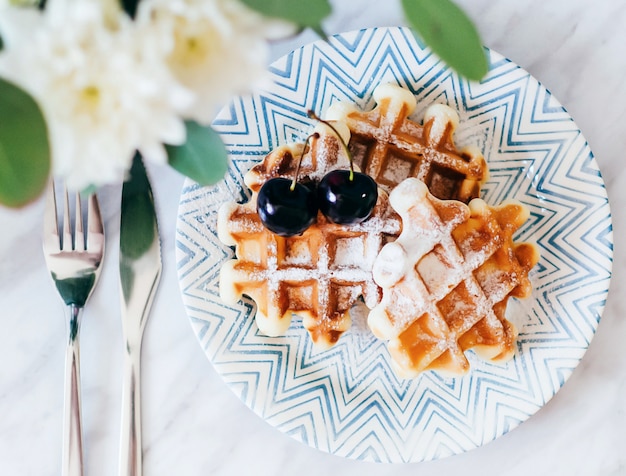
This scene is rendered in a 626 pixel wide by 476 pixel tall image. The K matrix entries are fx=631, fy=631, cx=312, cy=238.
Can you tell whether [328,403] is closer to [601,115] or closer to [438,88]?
[438,88]

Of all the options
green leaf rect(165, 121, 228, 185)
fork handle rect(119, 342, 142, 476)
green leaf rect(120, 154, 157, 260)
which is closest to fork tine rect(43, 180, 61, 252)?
green leaf rect(120, 154, 157, 260)

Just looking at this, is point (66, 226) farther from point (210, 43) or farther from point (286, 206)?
point (210, 43)

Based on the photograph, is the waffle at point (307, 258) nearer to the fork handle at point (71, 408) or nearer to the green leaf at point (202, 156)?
the fork handle at point (71, 408)

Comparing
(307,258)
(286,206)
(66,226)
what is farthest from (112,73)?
(66,226)

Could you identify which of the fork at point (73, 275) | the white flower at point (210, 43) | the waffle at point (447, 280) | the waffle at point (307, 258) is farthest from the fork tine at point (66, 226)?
the white flower at point (210, 43)

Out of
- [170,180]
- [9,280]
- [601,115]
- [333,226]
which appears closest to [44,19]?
[333,226]

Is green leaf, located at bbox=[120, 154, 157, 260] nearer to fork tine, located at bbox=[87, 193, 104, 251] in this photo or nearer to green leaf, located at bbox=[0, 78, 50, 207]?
fork tine, located at bbox=[87, 193, 104, 251]
